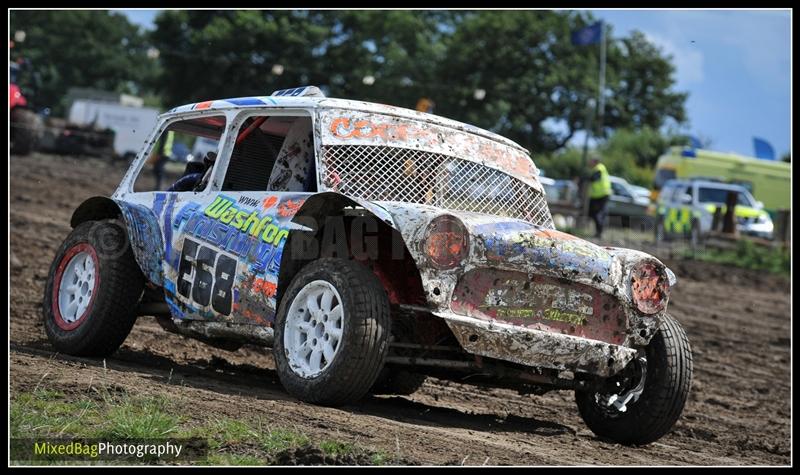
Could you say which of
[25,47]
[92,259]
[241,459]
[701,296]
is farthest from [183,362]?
[25,47]

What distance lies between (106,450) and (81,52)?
65.9 metres

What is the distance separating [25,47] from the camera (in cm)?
5934

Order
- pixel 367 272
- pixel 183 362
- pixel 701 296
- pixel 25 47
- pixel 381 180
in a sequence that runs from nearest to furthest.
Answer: pixel 367 272, pixel 381 180, pixel 183 362, pixel 701 296, pixel 25 47

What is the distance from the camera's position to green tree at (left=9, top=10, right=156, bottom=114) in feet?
202

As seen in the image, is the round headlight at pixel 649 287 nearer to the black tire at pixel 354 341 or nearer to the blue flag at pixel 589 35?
the black tire at pixel 354 341

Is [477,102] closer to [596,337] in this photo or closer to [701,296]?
[701,296]

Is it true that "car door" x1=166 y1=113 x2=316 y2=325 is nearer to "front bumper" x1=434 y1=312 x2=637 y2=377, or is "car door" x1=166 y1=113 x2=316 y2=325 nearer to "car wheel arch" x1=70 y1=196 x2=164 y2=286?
"car wheel arch" x1=70 y1=196 x2=164 y2=286

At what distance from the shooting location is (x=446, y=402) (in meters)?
7.75

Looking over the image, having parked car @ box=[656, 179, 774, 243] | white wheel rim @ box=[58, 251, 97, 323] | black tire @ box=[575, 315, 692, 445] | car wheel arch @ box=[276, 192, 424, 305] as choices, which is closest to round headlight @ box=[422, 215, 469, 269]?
car wheel arch @ box=[276, 192, 424, 305]

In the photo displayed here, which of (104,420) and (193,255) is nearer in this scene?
(104,420)

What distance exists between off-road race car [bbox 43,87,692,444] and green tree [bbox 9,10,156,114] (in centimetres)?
5119

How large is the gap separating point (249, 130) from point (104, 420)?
9.11 feet

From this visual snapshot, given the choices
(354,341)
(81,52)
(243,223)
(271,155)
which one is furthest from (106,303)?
(81,52)

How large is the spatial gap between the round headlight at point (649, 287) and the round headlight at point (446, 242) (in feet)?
3.20
